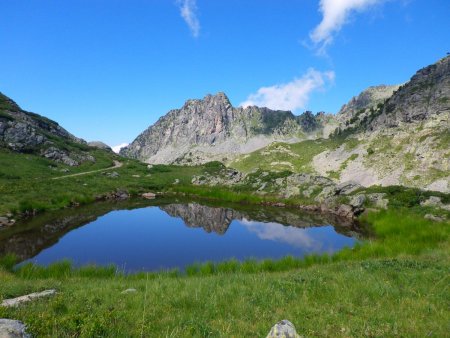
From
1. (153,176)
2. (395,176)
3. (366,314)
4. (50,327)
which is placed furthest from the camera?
(395,176)

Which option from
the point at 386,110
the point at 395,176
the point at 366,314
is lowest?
the point at 366,314

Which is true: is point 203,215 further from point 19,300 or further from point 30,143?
point 30,143

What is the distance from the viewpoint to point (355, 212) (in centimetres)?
4881

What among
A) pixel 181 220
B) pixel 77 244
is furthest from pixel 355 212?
pixel 77 244

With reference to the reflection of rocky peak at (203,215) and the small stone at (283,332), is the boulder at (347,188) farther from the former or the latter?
the small stone at (283,332)

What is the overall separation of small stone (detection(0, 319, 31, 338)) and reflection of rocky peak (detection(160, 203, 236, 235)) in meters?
33.5

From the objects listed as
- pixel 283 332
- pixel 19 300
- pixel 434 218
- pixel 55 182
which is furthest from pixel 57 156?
pixel 283 332

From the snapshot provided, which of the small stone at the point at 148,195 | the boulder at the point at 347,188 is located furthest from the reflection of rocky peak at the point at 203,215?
the boulder at the point at 347,188

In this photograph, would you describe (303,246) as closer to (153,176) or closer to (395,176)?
(153,176)

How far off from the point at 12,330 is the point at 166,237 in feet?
102

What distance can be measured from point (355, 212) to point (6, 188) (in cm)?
5554

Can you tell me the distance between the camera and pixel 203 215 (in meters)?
52.2

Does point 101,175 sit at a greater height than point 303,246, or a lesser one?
greater

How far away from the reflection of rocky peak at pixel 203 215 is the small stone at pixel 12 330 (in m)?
33.5
